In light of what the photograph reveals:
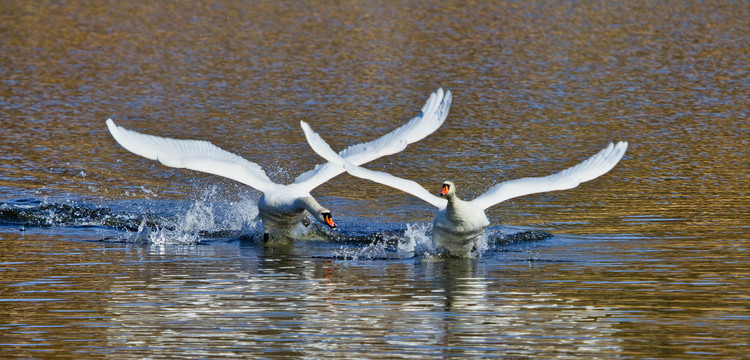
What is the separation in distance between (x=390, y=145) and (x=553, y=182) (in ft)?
8.19

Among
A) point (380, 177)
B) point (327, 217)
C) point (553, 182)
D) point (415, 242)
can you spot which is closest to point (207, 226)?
point (327, 217)

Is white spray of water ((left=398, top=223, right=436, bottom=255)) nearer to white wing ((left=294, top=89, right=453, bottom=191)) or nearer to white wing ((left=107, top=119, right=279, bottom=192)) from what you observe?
white wing ((left=294, top=89, right=453, bottom=191))

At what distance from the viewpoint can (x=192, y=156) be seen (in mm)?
16453

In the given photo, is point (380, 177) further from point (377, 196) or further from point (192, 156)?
point (377, 196)

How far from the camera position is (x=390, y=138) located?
16.8 metres

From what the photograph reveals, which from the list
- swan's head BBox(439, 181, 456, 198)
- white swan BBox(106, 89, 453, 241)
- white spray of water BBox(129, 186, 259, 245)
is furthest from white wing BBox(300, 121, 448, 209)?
white spray of water BBox(129, 186, 259, 245)

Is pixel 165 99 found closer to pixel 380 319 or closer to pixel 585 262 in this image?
pixel 585 262

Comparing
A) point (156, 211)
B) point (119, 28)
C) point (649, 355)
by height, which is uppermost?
point (119, 28)

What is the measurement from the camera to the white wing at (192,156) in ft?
52.0

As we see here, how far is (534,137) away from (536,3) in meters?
24.8

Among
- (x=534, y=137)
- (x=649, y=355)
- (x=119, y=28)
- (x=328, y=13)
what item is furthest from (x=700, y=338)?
(x=328, y=13)

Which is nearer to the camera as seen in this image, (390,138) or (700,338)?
(700,338)

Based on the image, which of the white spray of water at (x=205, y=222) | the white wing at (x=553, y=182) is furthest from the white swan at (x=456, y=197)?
the white spray of water at (x=205, y=222)

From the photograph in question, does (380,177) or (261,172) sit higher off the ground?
(261,172)
